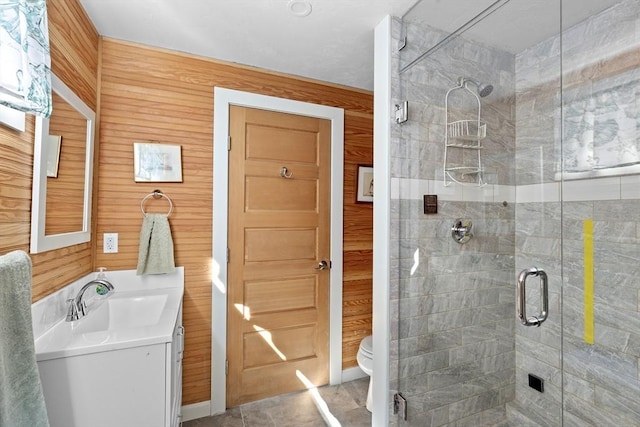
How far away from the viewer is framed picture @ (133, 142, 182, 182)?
179 cm

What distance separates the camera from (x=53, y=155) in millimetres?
1281

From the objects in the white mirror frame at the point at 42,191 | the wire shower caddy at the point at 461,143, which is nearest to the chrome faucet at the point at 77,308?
the white mirror frame at the point at 42,191

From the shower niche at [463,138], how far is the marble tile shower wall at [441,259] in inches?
1.4

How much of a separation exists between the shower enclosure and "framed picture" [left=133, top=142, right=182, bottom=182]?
4.51ft

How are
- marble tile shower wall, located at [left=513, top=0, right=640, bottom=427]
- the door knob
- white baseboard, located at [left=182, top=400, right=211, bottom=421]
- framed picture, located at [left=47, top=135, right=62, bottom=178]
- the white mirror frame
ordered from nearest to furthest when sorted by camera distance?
the white mirror frame → framed picture, located at [left=47, top=135, right=62, bottom=178] → marble tile shower wall, located at [left=513, top=0, right=640, bottom=427] → white baseboard, located at [left=182, top=400, right=211, bottom=421] → the door knob

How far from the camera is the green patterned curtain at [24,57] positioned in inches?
32.8

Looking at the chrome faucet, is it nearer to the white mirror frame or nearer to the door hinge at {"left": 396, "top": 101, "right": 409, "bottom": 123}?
the white mirror frame

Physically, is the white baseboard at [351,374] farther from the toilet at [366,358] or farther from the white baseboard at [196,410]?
the white baseboard at [196,410]

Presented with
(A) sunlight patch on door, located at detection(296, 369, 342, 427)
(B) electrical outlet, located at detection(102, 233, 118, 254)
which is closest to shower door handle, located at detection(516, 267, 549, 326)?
(A) sunlight patch on door, located at detection(296, 369, 342, 427)

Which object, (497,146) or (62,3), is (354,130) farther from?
(62,3)

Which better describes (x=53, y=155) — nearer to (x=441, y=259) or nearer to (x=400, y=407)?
(x=441, y=259)

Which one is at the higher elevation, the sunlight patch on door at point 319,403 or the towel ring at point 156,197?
the towel ring at point 156,197

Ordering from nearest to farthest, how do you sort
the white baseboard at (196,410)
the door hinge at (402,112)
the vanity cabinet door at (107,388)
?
the vanity cabinet door at (107,388) → the door hinge at (402,112) → the white baseboard at (196,410)

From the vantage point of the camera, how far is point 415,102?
1.55 m
